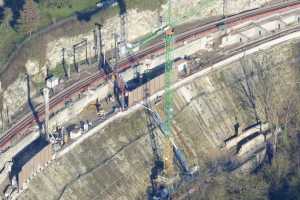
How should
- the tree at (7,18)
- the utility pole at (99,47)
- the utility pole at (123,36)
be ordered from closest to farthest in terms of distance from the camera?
the tree at (7,18) < the utility pole at (99,47) < the utility pole at (123,36)

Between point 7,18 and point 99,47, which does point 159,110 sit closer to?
point 99,47

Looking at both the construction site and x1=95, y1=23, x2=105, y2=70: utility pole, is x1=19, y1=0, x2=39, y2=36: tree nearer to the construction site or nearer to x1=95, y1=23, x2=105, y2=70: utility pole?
the construction site

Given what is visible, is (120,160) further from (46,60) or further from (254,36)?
(254,36)

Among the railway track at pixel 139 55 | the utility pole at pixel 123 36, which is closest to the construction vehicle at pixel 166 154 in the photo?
the railway track at pixel 139 55

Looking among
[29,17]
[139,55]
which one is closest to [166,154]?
[139,55]

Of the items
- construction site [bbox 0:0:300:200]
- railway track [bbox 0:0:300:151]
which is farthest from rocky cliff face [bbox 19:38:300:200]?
railway track [bbox 0:0:300:151]

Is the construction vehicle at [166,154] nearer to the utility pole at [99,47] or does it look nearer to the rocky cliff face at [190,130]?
the rocky cliff face at [190,130]

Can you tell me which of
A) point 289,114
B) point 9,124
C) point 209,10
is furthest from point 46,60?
point 289,114
